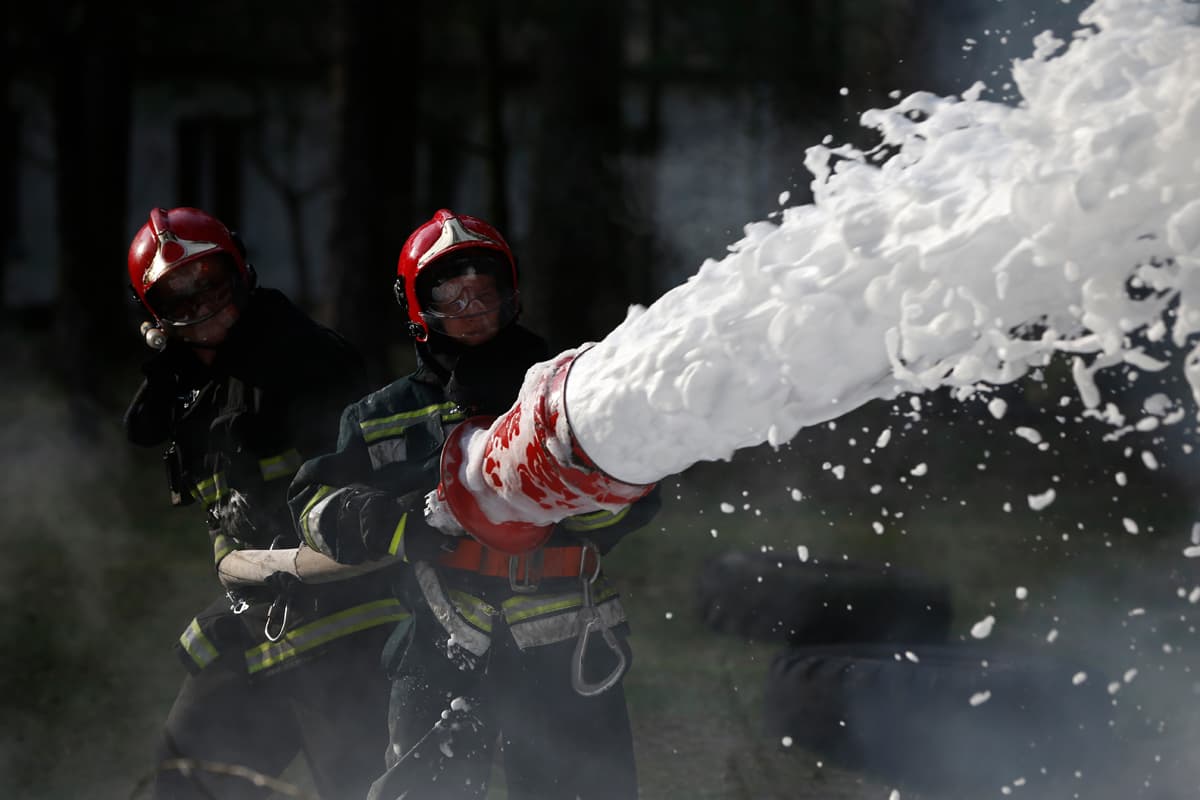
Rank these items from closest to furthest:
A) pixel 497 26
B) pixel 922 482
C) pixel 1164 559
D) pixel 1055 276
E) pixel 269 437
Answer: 1. pixel 1055 276
2. pixel 269 437
3. pixel 1164 559
4. pixel 922 482
5. pixel 497 26

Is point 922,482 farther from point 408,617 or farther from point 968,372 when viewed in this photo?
point 968,372

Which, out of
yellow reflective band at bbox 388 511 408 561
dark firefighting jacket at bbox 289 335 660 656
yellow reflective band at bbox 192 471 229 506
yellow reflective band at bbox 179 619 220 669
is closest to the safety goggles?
dark firefighting jacket at bbox 289 335 660 656

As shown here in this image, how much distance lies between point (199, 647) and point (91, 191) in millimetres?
9635

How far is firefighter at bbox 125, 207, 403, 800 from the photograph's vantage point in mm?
3660

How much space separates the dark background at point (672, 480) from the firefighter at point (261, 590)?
1.24 meters

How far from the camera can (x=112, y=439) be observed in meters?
11.7

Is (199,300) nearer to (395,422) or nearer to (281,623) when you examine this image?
(395,422)

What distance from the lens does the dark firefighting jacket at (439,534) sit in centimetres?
329

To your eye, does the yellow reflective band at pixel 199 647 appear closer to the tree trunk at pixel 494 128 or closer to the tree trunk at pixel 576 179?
the tree trunk at pixel 576 179

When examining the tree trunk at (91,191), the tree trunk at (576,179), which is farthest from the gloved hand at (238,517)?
the tree trunk at (91,191)

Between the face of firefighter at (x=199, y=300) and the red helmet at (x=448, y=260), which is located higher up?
the red helmet at (x=448, y=260)

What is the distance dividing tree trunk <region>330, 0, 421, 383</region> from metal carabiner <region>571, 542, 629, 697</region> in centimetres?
679

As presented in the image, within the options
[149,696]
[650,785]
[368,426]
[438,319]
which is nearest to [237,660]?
[368,426]

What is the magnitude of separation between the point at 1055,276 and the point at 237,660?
7.90 feet
